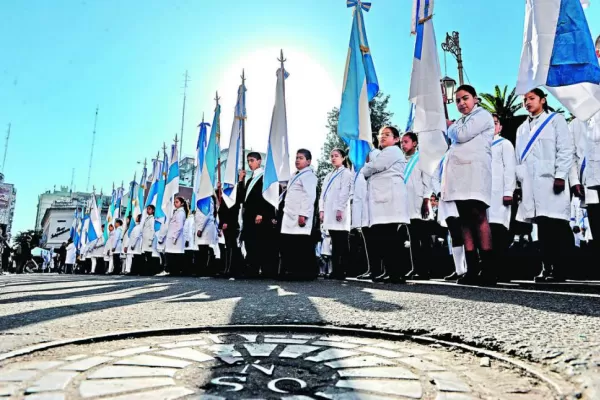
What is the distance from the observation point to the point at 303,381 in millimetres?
→ 1503

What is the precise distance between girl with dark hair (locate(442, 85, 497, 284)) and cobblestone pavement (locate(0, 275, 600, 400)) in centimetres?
80

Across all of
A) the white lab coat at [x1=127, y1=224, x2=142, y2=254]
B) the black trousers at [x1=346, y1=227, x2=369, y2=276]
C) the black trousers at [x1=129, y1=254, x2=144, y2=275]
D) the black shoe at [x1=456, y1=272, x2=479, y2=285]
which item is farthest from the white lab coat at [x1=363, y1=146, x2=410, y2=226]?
the black trousers at [x1=129, y1=254, x2=144, y2=275]

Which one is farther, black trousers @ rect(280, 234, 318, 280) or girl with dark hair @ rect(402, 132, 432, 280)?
girl with dark hair @ rect(402, 132, 432, 280)

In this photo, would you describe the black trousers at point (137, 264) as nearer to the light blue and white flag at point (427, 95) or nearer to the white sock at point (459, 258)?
the white sock at point (459, 258)

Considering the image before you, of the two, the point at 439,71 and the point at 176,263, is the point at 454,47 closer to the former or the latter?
the point at 439,71

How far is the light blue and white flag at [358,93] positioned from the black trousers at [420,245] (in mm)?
1307

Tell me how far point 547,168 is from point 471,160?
1.05m

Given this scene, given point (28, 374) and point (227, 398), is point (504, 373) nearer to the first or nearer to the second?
point (227, 398)

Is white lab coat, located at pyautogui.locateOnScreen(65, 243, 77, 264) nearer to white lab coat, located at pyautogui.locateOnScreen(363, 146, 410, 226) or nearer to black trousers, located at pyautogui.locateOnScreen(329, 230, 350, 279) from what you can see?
black trousers, located at pyautogui.locateOnScreen(329, 230, 350, 279)

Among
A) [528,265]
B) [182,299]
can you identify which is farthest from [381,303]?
[528,265]

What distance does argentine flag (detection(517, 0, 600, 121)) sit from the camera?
14.1 ft

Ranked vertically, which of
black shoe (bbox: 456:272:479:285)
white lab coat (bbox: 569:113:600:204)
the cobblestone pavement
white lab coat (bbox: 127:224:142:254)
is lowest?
the cobblestone pavement

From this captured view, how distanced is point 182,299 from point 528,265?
560 cm

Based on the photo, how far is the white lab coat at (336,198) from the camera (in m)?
6.91
